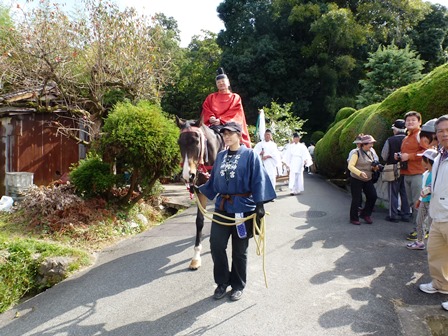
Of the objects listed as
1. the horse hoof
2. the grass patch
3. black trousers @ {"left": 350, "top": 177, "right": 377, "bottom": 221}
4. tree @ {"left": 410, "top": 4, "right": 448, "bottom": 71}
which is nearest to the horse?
the horse hoof

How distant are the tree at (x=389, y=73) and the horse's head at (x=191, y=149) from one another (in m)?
15.3

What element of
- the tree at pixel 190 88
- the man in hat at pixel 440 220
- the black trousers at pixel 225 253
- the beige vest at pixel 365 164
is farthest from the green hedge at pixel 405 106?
the tree at pixel 190 88

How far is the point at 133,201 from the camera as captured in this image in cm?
810

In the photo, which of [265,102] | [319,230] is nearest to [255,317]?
[319,230]

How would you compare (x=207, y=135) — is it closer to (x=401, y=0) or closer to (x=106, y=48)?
(x=106, y=48)

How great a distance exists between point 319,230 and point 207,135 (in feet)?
10.7

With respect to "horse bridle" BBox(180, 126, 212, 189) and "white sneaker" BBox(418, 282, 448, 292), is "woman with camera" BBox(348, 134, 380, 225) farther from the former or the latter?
"horse bridle" BBox(180, 126, 212, 189)

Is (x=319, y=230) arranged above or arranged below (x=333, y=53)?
below

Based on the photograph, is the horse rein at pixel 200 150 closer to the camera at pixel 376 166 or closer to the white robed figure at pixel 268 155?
the camera at pixel 376 166

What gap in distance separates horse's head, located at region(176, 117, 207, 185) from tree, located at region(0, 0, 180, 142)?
5185mm

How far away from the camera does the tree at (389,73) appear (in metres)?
17.0

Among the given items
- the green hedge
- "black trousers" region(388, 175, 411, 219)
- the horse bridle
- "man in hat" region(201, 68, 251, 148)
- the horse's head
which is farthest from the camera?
"black trousers" region(388, 175, 411, 219)

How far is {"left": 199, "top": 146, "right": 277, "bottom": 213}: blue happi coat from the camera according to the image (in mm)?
3711

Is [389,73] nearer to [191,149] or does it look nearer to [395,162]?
[395,162]
